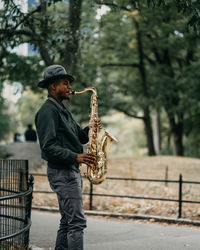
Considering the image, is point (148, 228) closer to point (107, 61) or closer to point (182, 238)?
point (182, 238)

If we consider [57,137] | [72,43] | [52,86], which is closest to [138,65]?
[72,43]

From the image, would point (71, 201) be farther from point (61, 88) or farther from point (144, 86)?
point (144, 86)

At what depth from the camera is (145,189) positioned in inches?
529

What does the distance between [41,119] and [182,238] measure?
3.96 m

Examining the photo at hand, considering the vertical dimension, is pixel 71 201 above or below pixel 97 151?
below

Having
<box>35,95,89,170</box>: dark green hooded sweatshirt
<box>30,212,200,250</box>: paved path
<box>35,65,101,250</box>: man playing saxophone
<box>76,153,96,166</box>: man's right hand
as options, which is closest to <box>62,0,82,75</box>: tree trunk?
<box>30,212,200,250</box>: paved path

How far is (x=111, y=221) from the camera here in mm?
8883

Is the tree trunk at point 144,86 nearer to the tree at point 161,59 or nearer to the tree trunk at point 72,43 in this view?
the tree at point 161,59

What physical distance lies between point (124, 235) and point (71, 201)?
133 inches

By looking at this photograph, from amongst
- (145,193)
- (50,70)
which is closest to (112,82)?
(145,193)

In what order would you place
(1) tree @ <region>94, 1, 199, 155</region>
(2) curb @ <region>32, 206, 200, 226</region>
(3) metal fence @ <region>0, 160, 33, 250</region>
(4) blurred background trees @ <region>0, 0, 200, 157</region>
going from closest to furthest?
(3) metal fence @ <region>0, 160, 33, 250</region> < (2) curb @ <region>32, 206, 200, 226</region> < (4) blurred background trees @ <region>0, 0, 200, 157</region> < (1) tree @ <region>94, 1, 199, 155</region>

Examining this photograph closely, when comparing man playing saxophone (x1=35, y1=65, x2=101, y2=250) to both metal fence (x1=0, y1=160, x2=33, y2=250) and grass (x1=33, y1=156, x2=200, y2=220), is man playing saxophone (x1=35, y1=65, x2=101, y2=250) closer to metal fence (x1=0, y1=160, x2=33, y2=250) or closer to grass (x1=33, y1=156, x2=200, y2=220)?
metal fence (x1=0, y1=160, x2=33, y2=250)

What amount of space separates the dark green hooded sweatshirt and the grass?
207 inches

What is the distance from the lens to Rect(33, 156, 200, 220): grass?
977 cm
